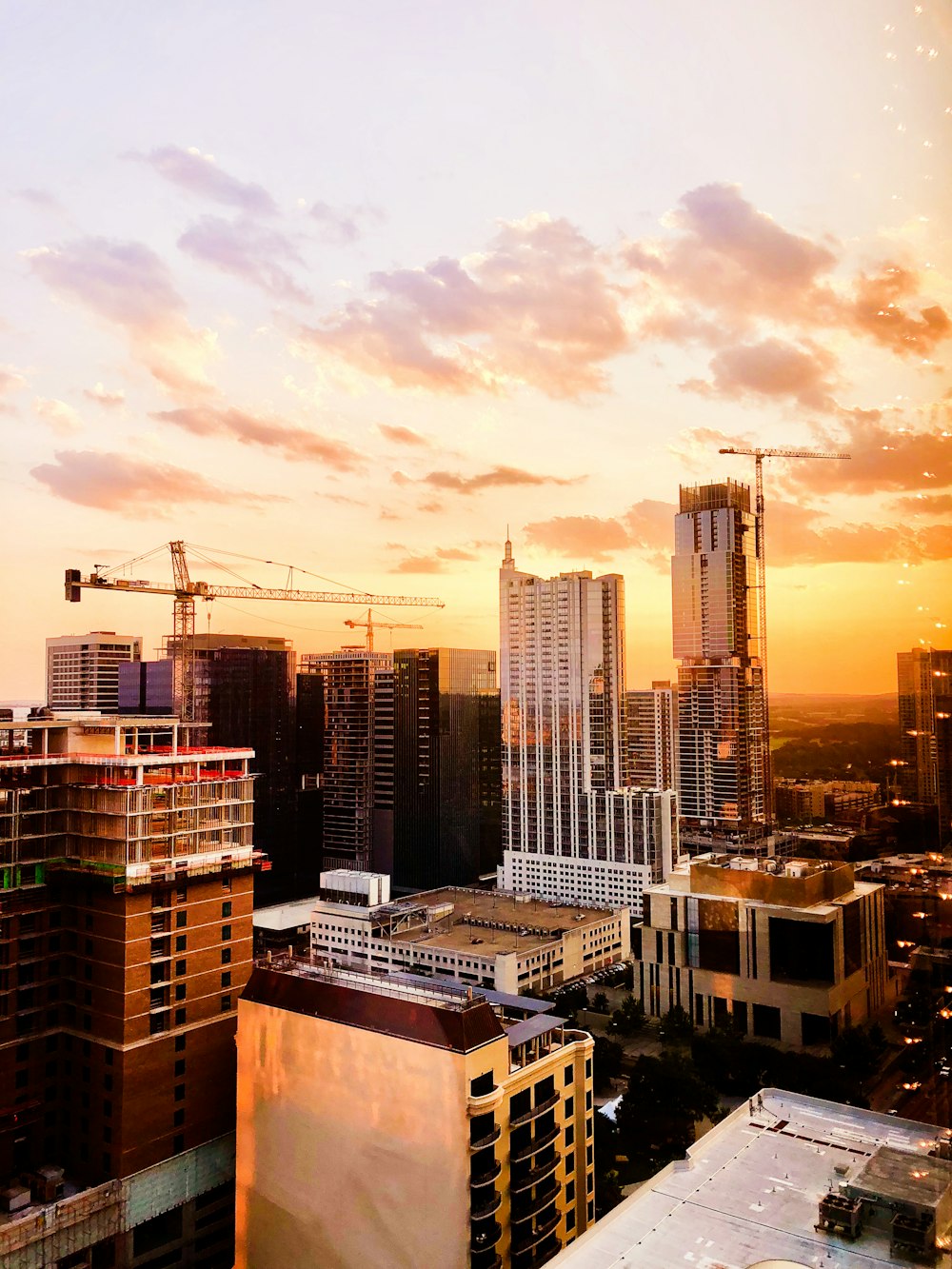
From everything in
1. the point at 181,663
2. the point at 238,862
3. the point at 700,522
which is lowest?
the point at 238,862

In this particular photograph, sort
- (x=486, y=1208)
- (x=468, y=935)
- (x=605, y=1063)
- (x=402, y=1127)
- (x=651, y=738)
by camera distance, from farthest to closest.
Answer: (x=651, y=738) → (x=468, y=935) → (x=605, y=1063) → (x=402, y=1127) → (x=486, y=1208)

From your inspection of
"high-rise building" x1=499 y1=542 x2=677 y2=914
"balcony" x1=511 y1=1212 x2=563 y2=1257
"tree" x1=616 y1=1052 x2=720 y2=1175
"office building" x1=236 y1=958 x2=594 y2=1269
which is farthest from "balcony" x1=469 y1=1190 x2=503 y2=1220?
"high-rise building" x1=499 y1=542 x2=677 y2=914

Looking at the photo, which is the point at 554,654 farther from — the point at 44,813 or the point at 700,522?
the point at 44,813

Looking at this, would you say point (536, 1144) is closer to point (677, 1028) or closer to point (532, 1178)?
point (532, 1178)

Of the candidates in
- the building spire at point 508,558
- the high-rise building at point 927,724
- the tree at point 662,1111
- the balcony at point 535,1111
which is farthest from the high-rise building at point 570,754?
the high-rise building at point 927,724

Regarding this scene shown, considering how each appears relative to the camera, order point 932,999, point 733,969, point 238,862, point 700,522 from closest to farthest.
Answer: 1. point 932,999
2. point 238,862
3. point 733,969
4. point 700,522

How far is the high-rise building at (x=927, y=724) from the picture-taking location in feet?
10.5

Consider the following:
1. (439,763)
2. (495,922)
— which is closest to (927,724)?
(495,922)

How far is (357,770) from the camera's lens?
1512 cm

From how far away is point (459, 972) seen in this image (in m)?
9.55

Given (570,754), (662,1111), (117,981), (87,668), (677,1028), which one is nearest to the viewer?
(117,981)

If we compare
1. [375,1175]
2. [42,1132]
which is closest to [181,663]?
[42,1132]

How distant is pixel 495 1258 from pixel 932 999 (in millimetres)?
2080

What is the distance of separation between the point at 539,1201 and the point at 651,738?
1189 cm
